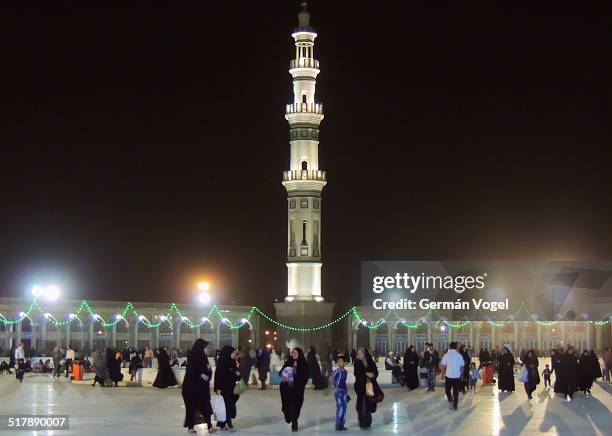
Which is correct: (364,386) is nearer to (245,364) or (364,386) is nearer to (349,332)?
(245,364)

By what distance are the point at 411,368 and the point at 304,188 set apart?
83.5ft

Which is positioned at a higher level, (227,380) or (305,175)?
(305,175)

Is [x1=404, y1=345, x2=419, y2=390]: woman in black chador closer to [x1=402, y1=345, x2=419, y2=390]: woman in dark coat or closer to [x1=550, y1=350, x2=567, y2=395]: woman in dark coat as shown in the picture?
[x1=402, y1=345, x2=419, y2=390]: woman in dark coat

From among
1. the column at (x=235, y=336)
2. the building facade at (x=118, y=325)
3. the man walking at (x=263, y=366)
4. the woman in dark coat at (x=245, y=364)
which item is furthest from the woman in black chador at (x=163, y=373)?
the column at (x=235, y=336)

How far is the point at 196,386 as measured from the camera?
44.8 feet

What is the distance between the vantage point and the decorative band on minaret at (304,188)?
162 ft

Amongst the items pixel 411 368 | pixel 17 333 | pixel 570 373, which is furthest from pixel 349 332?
pixel 570 373

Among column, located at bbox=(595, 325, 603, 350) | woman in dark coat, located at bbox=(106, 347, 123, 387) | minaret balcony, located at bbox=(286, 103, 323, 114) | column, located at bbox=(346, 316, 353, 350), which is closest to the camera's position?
woman in dark coat, located at bbox=(106, 347, 123, 387)

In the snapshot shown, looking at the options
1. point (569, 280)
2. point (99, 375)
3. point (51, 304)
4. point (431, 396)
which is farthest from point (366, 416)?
point (569, 280)

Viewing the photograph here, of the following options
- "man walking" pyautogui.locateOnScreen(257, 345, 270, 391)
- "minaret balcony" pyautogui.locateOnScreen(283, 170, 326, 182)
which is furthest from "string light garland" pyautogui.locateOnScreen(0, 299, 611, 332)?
"man walking" pyautogui.locateOnScreen(257, 345, 270, 391)

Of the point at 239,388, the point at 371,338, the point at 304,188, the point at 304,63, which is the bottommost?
the point at 371,338

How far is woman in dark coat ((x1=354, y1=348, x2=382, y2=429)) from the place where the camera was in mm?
14445

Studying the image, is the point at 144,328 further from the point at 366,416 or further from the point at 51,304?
the point at 366,416

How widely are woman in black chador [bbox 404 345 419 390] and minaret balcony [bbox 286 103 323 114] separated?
26307 millimetres
